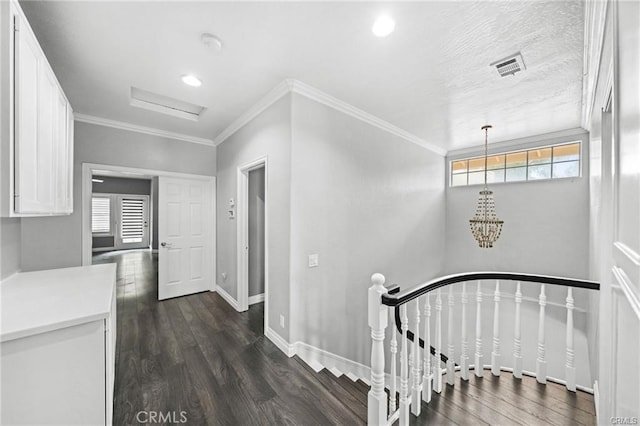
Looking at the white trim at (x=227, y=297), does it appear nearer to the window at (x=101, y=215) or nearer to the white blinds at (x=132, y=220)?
the white blinds at (x=132, y=220)

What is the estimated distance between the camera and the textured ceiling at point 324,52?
167 cm

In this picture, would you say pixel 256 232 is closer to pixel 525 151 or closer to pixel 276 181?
pixel 276 181

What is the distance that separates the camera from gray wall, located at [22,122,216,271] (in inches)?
118

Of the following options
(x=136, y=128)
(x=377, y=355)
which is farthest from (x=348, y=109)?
(x=136, y=128)

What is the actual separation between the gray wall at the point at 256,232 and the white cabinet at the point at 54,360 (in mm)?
2498

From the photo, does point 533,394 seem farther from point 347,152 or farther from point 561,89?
point 561,89

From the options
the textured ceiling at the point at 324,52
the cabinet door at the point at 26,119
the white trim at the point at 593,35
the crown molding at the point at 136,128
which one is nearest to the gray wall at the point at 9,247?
the cabinet door at the point at 26,119

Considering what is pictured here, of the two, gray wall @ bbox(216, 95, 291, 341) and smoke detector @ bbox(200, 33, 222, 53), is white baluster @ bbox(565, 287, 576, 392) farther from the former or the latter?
smoke detector @ bbox(200, 33, 222, 53)

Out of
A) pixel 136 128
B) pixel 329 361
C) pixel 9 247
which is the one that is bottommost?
pixel 329 361

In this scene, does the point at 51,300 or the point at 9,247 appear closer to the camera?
the point at 51,300


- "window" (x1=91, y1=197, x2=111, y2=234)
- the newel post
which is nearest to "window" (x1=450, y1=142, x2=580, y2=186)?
the newel post

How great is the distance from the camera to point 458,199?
5125mm

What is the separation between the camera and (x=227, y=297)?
153 inches

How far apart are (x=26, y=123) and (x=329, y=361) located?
302 cm
